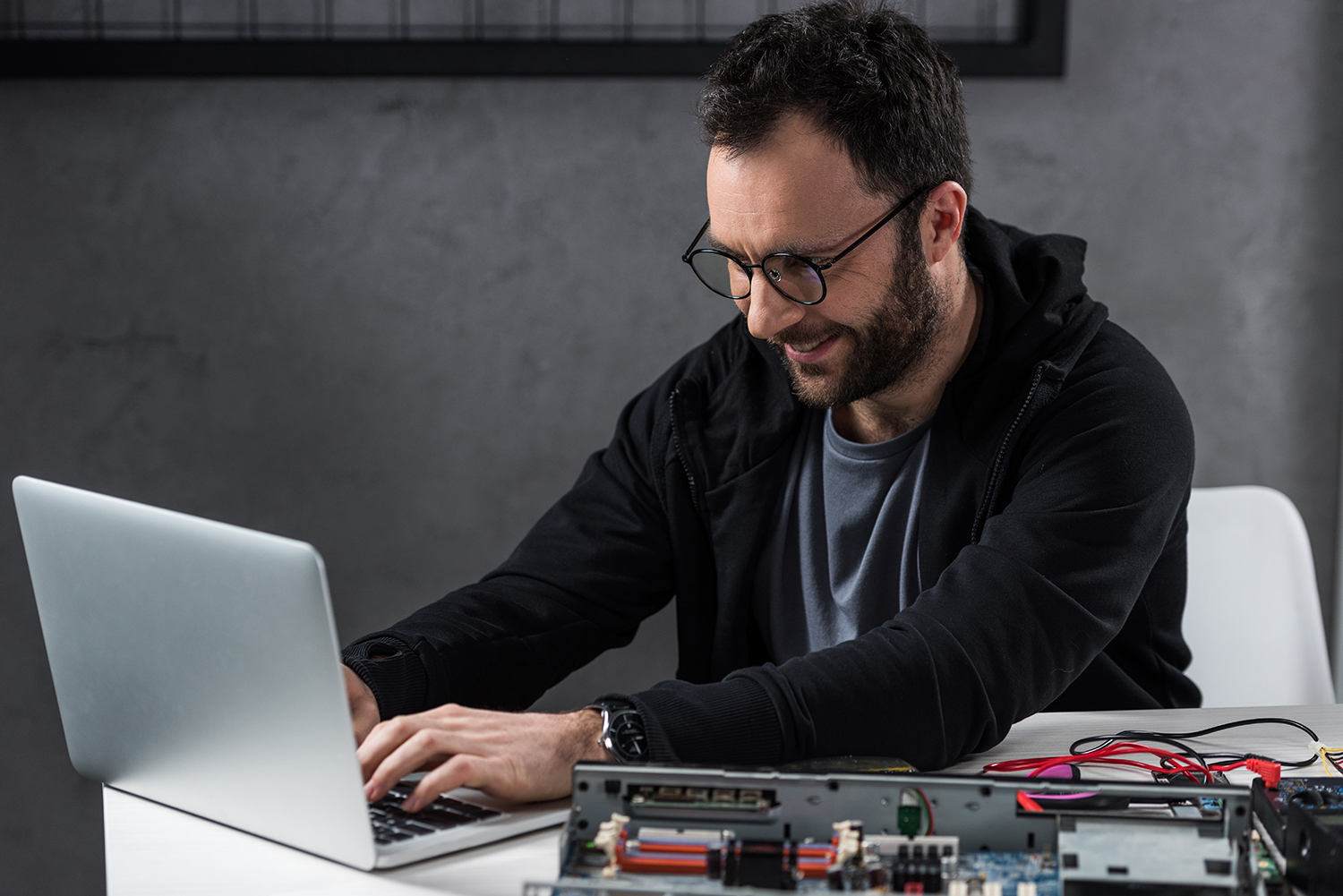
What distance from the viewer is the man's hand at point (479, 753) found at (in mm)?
931

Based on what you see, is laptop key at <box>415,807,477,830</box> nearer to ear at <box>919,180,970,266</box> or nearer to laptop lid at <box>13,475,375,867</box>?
laptop lid at <box>13,475,375,867</box>

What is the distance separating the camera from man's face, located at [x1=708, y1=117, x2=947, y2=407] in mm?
1203

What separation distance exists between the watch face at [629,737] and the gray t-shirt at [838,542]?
1.68 ft

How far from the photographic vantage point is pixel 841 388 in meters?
1.34

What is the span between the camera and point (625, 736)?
970mm

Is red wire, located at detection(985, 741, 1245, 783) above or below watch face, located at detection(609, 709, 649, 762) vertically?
below

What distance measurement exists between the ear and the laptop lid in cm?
79

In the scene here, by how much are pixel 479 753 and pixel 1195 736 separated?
68 cm

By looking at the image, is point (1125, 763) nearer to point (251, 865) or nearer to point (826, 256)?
point (826, 256)

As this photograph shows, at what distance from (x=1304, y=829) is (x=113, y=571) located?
0.83 m

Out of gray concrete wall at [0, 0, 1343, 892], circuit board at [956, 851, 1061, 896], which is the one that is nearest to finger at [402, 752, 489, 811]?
circuit board at [956, 851, 1061, 896]

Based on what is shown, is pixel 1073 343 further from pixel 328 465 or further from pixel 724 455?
pixel 328 465

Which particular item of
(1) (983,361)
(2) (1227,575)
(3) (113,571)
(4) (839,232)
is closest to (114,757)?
(3) (113,571)

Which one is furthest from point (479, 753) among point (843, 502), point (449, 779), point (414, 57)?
point (414, 57)
